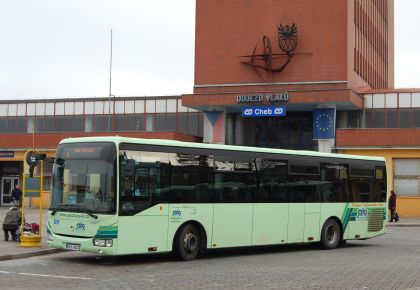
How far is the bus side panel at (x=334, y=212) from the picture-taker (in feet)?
68.7

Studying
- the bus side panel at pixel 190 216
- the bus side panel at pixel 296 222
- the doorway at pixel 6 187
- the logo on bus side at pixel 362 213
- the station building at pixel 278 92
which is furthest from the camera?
the doorway at pixel 6 187

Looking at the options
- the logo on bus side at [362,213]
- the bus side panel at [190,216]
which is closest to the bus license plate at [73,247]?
the bus side panel at [190,216]

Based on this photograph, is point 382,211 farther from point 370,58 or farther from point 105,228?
→ point 370,58

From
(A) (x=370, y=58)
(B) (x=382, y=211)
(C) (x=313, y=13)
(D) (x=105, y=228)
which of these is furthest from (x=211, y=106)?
(D) (x=105, y=228)

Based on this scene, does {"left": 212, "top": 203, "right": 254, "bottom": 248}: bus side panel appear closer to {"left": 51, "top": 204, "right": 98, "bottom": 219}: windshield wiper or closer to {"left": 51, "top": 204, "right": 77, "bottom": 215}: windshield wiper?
{"left": 51, "top": 204, "right": 98, "bottom": 219}: windshield wiper

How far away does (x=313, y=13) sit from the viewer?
172 ft

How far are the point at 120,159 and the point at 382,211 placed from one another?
440 inches

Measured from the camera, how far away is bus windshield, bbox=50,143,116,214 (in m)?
15.5

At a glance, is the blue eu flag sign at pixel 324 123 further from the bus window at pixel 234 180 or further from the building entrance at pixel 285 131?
the bus window at pixel 234 180

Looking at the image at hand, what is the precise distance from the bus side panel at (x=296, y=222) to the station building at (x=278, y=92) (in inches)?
1079

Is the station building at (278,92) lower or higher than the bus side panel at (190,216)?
higher

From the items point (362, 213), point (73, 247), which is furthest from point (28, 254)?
point (362, 213)

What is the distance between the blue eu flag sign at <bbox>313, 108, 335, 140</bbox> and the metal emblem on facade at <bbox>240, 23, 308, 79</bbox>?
4513 millimetres

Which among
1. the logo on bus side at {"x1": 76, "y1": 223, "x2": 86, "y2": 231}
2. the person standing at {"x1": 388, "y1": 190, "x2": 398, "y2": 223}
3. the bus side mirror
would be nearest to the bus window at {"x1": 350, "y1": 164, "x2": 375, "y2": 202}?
the bus side mirror
